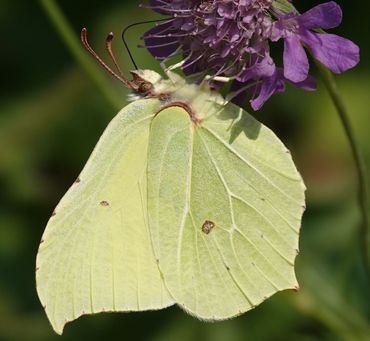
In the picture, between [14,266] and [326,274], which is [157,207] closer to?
[326,274]

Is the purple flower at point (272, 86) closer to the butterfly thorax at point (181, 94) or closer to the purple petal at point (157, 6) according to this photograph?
the butterfly thorax at point (181, 94)

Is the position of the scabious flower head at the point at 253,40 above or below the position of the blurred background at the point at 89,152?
above

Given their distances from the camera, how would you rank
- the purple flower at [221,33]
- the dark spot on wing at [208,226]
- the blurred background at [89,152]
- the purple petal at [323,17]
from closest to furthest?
the purple petal at [323,17]
the purple flower at [221,33]
the dark spot on wing at [208,226]
the blurred background at [89,152]

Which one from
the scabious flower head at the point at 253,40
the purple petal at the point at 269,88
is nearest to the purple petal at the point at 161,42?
the scabious flower head at the point at 253,40

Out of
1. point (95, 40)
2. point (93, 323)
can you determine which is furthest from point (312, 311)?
point (95, 40)

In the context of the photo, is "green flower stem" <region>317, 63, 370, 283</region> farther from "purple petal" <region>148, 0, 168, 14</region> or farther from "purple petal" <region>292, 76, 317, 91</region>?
"purple petal" <region>148, 0, 168, 14</region>

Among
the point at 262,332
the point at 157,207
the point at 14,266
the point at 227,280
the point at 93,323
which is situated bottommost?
the point at 262,332

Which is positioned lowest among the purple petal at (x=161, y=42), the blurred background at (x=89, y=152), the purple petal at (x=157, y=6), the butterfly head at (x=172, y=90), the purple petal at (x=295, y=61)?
the blurred background at (x=89, y=152)

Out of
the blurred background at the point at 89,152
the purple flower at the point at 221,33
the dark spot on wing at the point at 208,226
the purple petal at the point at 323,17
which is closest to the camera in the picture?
the purple petal at the point at 323,17
